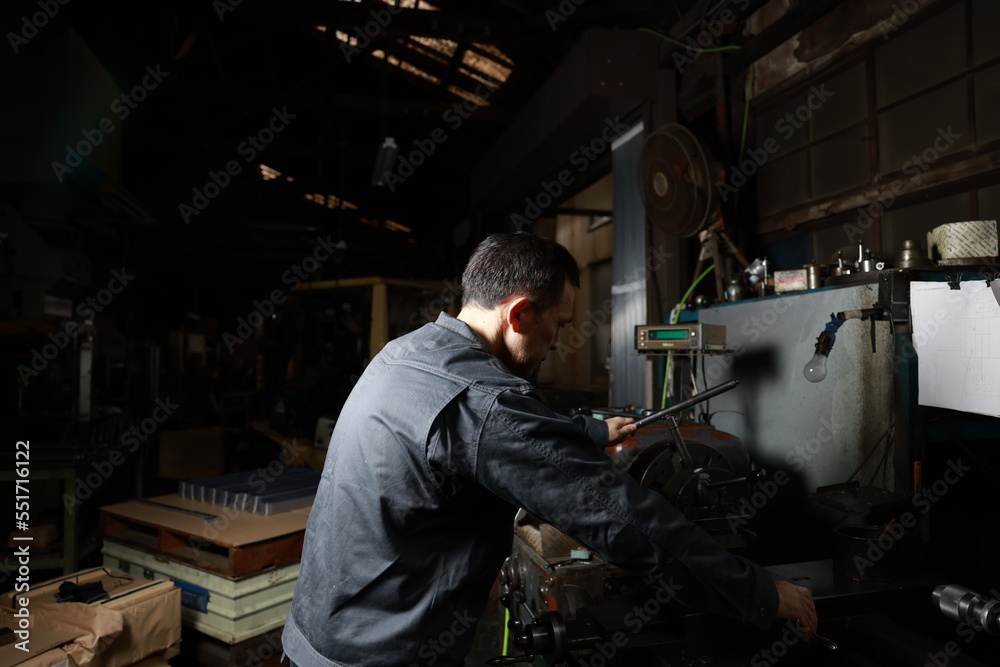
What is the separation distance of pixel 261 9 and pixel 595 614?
14.9 ft

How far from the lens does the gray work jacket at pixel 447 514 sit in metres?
0.99

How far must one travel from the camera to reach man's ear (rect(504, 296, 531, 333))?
47.6 inches

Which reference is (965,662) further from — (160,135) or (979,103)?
(160,135)

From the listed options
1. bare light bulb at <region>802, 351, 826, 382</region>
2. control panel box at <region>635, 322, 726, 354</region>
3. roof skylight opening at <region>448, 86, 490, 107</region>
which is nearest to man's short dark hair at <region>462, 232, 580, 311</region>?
bare light bulb at <region>802, 351, 826, 382</region>

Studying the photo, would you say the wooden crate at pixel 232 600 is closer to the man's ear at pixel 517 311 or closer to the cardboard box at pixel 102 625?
the cardboard box at pixel 102 625

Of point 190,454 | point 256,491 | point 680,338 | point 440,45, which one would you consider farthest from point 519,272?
point 190,454

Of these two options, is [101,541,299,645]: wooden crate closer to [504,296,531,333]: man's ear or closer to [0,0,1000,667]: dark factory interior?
[0,0,1000,667]: dark factory interior

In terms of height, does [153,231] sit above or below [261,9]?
below

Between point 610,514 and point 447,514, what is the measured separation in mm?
313

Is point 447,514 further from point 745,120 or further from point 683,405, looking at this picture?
point 745,120

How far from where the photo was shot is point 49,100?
2.99m

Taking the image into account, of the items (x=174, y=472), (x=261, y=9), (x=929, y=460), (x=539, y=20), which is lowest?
(x=174, y=472)

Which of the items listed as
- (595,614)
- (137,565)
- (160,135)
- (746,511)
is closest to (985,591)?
(746,511)

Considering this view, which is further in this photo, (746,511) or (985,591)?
(746,511)
